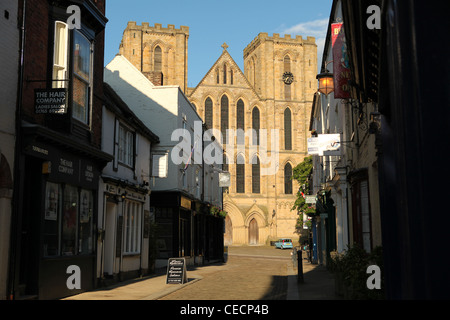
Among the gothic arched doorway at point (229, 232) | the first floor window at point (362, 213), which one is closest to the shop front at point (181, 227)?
the first floor window at point (362, 213)

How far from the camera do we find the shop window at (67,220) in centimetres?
1241

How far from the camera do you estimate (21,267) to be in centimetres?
1155

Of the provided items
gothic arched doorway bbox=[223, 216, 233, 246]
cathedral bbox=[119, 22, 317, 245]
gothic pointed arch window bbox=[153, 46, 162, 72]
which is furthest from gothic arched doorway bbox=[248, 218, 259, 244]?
gothic pointed arch window bbox=[153, 46, 162, 72]

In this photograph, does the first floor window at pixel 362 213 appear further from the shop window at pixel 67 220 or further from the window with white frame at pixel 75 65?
the window with white frame at pixel 75 65

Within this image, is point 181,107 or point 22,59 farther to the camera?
point 181,107

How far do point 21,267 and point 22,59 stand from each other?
4.71 m

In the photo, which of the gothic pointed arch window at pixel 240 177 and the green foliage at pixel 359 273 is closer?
the green foliage at pixel 359 273

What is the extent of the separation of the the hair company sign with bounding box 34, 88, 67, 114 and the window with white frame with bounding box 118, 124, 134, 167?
6.76 metres

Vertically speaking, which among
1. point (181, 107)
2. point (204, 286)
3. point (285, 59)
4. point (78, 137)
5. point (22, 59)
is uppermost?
point (285, 59)

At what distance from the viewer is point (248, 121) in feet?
220

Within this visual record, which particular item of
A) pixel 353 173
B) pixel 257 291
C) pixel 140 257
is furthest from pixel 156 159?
pixel 353 173

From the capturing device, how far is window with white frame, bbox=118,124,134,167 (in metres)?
18.6

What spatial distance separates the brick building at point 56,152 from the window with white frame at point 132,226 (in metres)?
3.77

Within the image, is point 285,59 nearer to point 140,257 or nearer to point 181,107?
point 181,107
